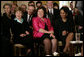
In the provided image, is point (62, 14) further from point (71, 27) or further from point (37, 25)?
point (37, 25)

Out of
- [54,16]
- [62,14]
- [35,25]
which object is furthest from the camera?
[54,16]

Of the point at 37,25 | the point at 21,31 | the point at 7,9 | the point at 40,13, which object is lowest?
the point at 21,31

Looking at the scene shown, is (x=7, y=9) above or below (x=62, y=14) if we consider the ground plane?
above

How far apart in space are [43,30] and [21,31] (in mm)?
556

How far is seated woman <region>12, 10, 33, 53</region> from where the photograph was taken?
7073mm

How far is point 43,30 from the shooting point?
7.31m

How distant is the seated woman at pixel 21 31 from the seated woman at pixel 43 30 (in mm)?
202

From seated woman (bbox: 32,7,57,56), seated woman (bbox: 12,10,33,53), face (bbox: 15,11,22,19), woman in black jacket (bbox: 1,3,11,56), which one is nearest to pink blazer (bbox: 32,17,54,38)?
seated woman (bbox: 32,7,57,56)

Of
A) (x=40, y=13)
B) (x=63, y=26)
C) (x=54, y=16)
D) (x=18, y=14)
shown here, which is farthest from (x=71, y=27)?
(x=18, y=14)

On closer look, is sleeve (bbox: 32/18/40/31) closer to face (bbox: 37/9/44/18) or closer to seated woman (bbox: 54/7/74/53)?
face (bbox: 37/9/44/18)

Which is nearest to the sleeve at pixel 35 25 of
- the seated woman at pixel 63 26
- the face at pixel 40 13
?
the face at pixel 40 13

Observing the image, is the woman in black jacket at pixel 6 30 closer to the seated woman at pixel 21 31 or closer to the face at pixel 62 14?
the seated woman at pixel 21 31

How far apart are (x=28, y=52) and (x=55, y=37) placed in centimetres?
79

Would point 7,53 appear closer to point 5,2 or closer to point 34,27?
point 34,27
